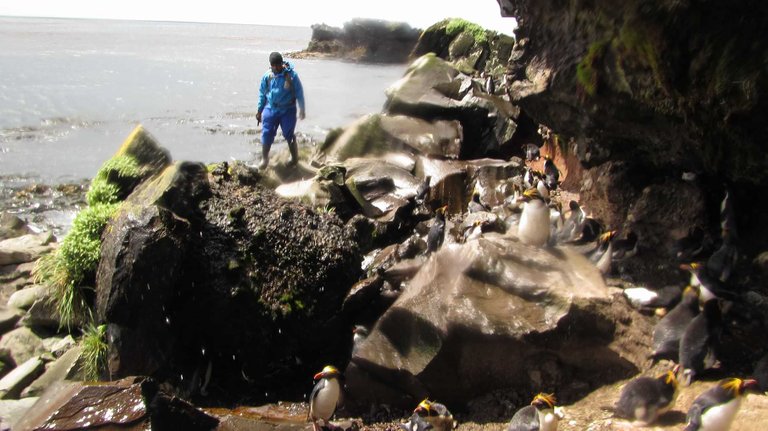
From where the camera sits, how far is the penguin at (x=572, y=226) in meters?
7.81

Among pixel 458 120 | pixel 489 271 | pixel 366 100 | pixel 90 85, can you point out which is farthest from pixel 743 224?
pixel 90 85

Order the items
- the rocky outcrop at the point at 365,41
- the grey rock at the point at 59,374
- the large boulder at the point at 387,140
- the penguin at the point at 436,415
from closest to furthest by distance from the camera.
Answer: the penguin at the point at 436,415 → the grey rock at the point at 59,374 → the large boulder at the point at 387,140 → the rocky outcrop at the point at 365,41

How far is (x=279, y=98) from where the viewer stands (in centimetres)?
Answer: 1023

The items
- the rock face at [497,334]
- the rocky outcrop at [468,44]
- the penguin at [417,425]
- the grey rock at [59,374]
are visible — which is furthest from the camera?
the rocky outcrop at [468,44]

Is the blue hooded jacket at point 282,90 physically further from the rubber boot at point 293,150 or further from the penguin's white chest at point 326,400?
the penguin's white chest at point 326,400

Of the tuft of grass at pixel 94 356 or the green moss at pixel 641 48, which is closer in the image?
the green moss at pixel 641 48

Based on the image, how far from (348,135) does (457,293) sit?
7.54 metres

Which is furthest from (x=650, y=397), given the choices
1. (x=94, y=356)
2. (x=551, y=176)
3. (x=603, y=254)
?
(x=551, y=176)

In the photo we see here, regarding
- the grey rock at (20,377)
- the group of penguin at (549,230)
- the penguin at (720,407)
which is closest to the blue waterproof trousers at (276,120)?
the group of penguin at (549,230)

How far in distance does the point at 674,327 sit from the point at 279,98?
284 inches

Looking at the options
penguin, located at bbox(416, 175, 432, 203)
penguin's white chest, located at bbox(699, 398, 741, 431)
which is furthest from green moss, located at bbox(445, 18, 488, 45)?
penguin's white chest, located at bbox(699, 398, 741, 431)

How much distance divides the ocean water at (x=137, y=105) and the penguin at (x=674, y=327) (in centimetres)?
1382

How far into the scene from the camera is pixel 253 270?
22.5 ft

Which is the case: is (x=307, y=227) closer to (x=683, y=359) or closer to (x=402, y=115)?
(x=683, y=359)
